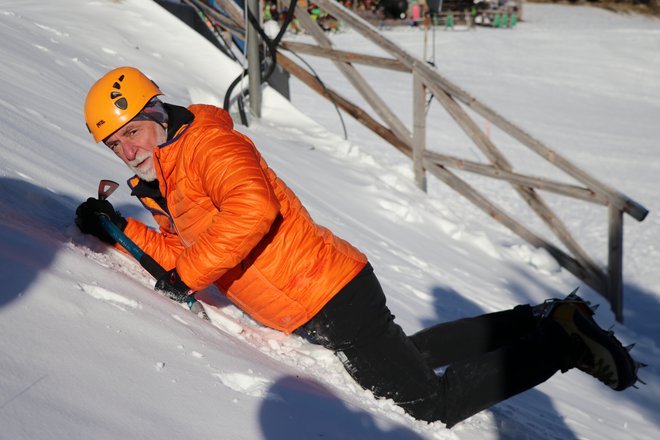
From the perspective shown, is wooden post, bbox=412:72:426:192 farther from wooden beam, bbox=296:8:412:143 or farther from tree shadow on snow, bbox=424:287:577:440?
tree shadow on snow, bbox=424:287:577:440

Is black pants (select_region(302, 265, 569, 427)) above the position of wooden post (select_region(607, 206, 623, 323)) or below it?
above

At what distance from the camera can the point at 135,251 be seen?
10.2ft

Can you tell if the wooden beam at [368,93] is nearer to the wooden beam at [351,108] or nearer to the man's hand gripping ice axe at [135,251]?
the wooden beam at [351,108]

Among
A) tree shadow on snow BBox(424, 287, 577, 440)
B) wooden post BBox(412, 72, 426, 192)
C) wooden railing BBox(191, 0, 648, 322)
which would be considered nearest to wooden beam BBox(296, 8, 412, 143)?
wooden railing BBox(191, 0, 648, 322)

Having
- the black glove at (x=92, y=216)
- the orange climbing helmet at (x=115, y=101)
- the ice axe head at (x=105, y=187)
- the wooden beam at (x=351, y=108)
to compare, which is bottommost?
the wooden beam at (x=351, y=108)

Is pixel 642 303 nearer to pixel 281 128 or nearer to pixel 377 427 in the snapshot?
pixel 281 128

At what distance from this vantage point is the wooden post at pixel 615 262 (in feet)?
20.6

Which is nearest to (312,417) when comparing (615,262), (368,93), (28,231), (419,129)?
(28,231)

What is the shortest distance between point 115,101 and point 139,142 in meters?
0.16

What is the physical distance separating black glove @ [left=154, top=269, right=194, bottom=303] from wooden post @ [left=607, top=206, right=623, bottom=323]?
4375mm

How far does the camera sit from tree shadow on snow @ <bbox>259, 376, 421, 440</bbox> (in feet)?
7.68

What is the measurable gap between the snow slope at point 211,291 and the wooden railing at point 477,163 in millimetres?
211

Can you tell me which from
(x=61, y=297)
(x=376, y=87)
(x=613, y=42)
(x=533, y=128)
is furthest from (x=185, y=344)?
(x=613, y=42)

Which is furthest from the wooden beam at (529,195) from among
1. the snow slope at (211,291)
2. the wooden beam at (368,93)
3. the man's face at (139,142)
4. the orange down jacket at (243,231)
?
the man's face at (139,142)
